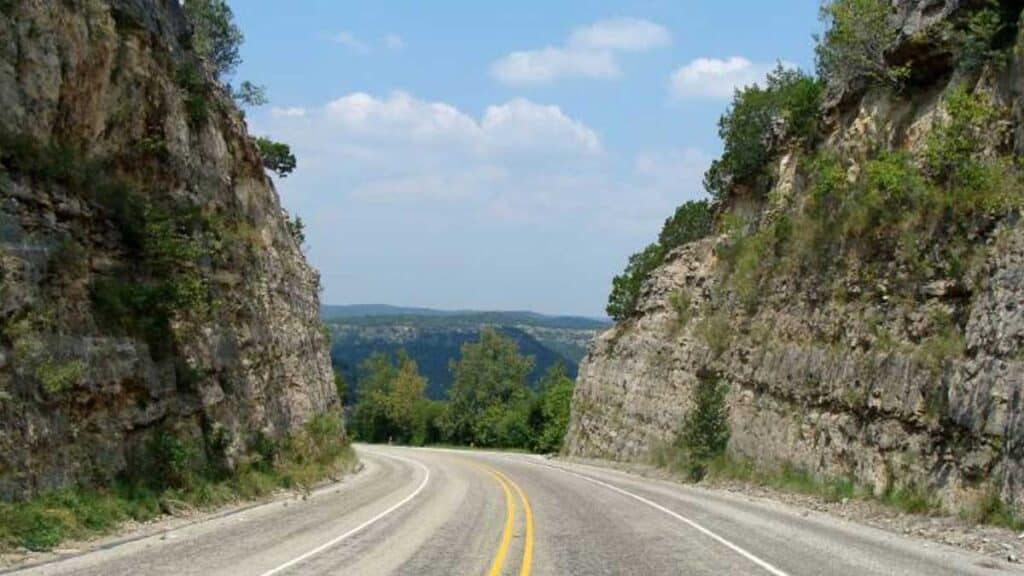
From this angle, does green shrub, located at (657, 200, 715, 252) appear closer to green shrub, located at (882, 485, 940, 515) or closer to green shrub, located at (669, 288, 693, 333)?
green shrub, located at (669, 288, 693, 333)

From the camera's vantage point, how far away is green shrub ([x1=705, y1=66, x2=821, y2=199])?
36.5m

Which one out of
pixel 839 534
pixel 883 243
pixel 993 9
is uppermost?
pixel 993 9

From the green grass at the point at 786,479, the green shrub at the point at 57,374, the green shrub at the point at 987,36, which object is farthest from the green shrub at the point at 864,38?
the green shrub at the point at 57,374

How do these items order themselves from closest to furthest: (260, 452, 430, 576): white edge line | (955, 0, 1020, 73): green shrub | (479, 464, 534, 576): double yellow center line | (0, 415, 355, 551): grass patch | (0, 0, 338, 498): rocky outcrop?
1. (260, 452, 430, 576): white edge line
2. (479, 464, 534, 576): double yellow center line
3. (0, 415, 355, 551): grass patch
4. (0, 0, 338, 498): rocky outcrop
5. (955, 0, 1020, 73): green shrub

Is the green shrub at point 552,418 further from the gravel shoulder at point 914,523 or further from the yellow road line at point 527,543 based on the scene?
the yellow road line at point 527,543

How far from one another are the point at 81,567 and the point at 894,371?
17692mm

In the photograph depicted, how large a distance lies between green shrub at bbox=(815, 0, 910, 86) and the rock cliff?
0.42m

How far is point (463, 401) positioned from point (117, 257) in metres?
83.2

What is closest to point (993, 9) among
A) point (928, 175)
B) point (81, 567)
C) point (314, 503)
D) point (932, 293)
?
point (928, 175)

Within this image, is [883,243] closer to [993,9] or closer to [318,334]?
[993,9]

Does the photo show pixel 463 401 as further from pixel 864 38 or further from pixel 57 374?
pixel 57 374

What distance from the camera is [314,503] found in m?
21.6

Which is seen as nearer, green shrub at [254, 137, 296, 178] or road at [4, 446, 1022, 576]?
road at [4, 446, 1022, 576]

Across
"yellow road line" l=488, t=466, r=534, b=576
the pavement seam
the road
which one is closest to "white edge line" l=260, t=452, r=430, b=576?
the road
